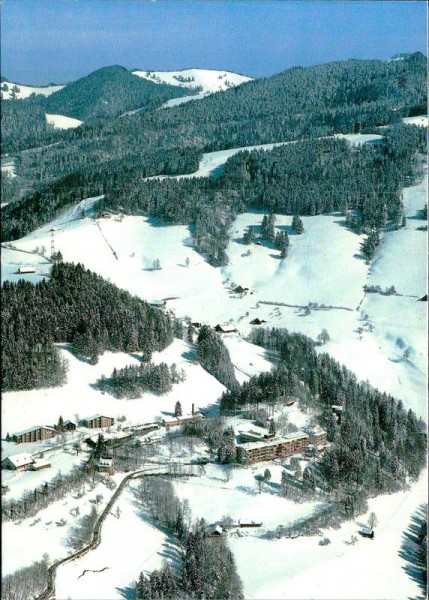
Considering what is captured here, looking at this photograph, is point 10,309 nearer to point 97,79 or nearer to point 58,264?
point 58,264

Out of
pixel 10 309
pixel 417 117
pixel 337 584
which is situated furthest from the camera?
pixel 417 117

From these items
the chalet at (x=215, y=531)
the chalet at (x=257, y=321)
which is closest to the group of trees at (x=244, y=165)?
the chalet at (x=257, y=321)

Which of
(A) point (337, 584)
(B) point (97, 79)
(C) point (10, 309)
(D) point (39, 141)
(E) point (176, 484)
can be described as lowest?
(A) point (337, 584)

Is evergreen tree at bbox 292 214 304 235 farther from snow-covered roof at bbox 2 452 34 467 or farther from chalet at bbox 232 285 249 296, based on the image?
snow-covered roof at bbox 2 452 34 467

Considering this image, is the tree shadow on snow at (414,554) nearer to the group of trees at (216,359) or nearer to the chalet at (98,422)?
the group of trees at (216,359)

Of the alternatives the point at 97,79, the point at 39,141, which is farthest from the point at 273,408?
the point at 97,79

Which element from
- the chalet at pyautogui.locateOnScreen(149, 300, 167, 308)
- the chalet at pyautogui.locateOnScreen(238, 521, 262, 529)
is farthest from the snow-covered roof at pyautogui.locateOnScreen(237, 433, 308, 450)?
the chalet at pyautogui.locateOnScreen(149, 300, 167, 308)

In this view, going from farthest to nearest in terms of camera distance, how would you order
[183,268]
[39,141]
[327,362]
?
[39,141] < [183,268] < [327,362]

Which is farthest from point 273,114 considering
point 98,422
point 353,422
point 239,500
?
point 239,500
